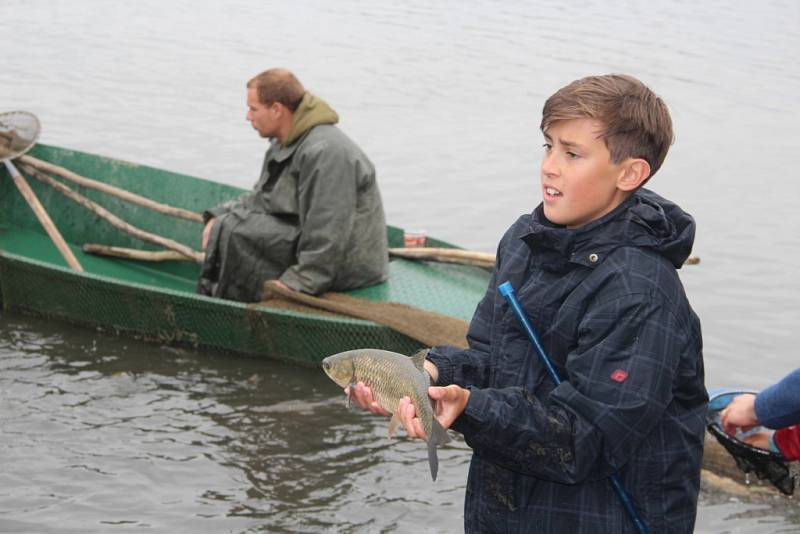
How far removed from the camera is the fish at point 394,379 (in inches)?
105

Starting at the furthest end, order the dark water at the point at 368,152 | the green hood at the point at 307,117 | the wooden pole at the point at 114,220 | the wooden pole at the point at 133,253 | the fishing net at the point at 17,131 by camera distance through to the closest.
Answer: the fishing net at the point at 17,131, the wooden pole at the point at 133,253, the wooden pole at the point at 114,220, the green hood at the point at 307,117, the dark water at the point at 368,152

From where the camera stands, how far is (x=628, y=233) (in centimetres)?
271

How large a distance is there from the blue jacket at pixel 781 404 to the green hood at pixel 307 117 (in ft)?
13.6

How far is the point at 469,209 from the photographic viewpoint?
12539 millimetres

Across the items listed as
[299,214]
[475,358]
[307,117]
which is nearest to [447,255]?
[299,214]

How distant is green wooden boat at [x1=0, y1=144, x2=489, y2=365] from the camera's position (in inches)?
307

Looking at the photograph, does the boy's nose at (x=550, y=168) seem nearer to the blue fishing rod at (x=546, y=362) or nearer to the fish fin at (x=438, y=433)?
the blue fishing rod at (x=546, y=362)

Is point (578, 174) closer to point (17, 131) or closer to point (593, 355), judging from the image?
point (593, 355)

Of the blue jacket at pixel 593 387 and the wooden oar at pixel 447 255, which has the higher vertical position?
the blue jacket at pixel 593 387

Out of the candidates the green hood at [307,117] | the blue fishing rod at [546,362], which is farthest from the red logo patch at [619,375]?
the green hood at [307,117]

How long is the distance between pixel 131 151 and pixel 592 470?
11.8m

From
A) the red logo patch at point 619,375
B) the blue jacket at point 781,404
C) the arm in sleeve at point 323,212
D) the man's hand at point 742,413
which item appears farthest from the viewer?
the arm in sleeve at point 323,212

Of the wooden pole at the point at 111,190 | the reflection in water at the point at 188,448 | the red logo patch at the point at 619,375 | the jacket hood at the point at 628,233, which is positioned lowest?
the reflection in water at the point at 188,448

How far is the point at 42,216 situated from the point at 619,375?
24.0 ft
